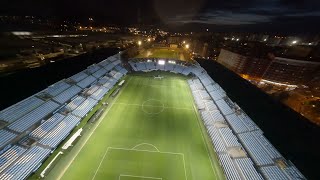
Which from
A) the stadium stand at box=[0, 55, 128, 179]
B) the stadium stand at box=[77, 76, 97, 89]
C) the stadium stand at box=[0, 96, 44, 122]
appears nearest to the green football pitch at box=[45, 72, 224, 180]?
the stadium stand at box=[0, 55, 128, 179]

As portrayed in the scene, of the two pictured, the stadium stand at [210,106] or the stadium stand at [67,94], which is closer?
the stadium stand at [67,94]

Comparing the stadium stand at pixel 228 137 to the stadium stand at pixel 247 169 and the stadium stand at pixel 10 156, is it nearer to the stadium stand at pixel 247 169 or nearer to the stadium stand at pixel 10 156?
the stadium stand at pixel 247 169

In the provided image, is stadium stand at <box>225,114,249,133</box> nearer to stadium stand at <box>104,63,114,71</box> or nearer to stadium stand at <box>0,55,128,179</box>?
stadium stand at <box>0,55,128,179</box>

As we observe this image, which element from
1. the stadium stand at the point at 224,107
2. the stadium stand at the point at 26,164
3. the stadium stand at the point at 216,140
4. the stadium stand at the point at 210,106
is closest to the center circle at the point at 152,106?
the stadium stand at the point at 210,106

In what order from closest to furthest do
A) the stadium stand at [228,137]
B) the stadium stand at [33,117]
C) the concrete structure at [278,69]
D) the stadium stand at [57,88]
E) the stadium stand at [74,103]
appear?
1. the stadium stand at [33,117]
2. the stadium stand at [228,137]
3. the stadium stand at [57,88]
4. the stadium stand at [74,103]
5. the concrete structure at [278,69]

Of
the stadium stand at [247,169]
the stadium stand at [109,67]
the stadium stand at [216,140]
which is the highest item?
the stadium stand at [247,169]
